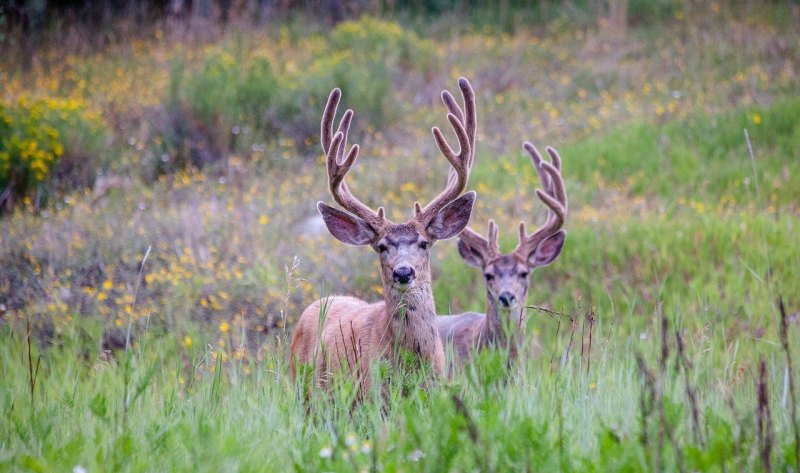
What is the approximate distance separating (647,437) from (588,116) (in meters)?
11.1

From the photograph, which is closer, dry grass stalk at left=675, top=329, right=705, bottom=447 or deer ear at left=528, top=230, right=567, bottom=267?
dry grass stalk at left=675, top=329, right=705, bottom=447

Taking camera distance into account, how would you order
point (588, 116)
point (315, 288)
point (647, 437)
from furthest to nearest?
1. point (588, 116)
2. point (315, 288)
3. point (647, 437)

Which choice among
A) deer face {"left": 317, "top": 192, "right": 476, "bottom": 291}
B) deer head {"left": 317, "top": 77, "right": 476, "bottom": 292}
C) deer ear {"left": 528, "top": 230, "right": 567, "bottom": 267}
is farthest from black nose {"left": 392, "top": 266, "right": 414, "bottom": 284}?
deer ear {"left": 528, "top": 230, "right": 567, "bottom": 267}

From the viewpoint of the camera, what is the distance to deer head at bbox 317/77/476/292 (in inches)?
208

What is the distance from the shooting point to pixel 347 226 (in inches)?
219

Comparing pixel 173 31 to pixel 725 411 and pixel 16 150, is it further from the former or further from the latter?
pixel 725 411

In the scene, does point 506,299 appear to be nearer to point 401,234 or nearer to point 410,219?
point 410,219

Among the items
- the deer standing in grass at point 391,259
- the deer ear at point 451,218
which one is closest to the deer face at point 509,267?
the deer ear at point 451,218

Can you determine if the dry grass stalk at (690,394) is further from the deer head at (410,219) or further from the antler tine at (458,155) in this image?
the antler tine at (458,155)

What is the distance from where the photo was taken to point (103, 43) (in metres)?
19.5

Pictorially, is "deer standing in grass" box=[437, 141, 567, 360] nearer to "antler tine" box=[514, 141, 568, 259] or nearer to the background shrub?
"antler tine" box=[514, 141, 568, 259]

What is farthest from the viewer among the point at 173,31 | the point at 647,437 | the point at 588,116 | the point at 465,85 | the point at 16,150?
the point at 173,31

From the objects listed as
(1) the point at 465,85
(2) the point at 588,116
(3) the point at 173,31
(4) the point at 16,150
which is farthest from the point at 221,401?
(3) the point at 173,31

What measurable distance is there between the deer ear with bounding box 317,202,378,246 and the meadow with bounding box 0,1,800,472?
0.61 metres
